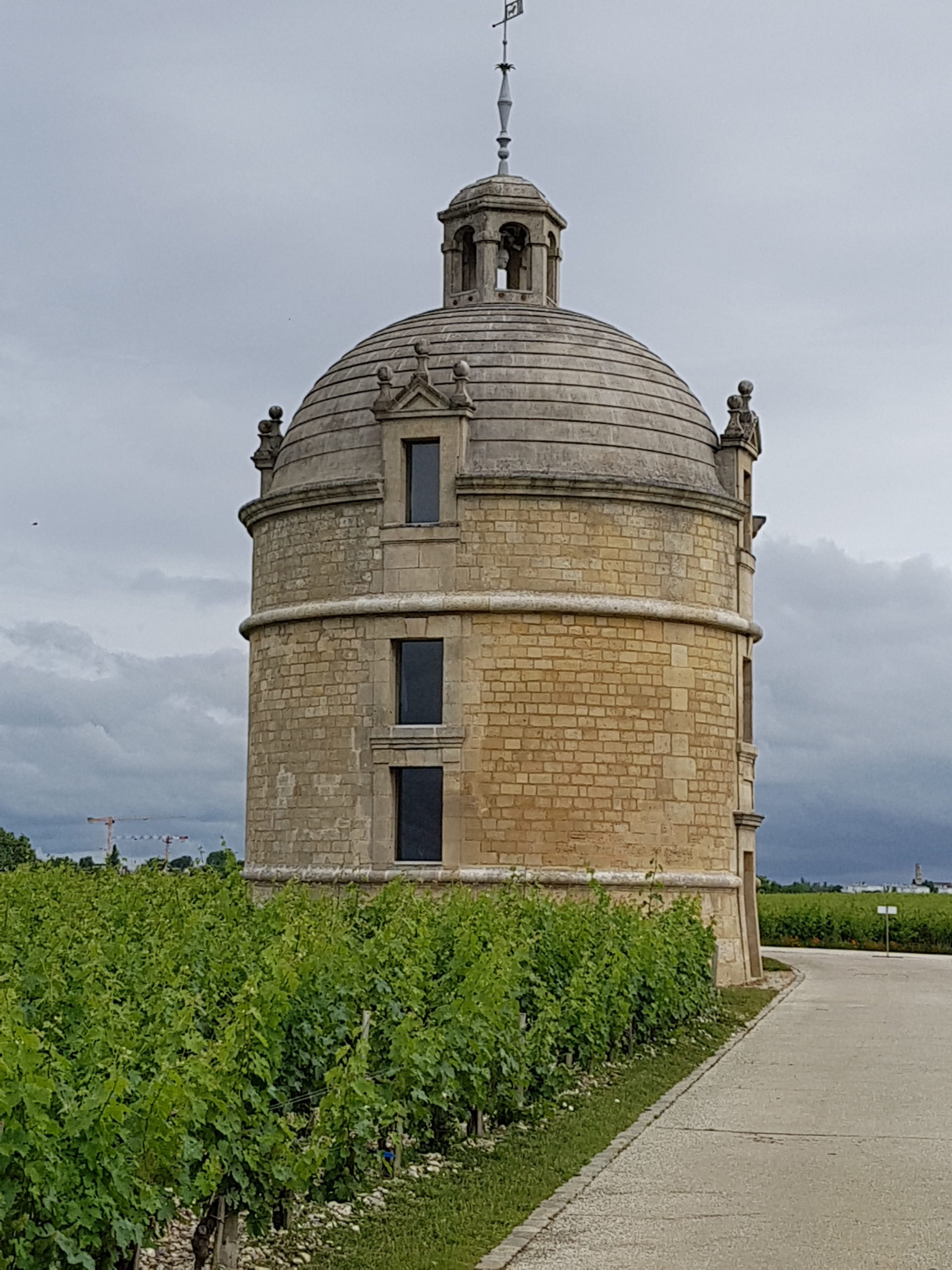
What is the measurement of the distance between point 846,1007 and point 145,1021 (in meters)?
15.2

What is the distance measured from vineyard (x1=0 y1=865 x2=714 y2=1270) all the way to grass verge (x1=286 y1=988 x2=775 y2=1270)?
0.99ft

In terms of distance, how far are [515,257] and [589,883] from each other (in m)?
11.9

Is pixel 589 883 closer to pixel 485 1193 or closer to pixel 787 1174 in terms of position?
pixel 787 1174

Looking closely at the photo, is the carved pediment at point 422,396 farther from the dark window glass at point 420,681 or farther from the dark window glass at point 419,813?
the dark window glass at point 419,813

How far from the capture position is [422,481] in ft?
80.7

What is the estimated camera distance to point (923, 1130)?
13070mm

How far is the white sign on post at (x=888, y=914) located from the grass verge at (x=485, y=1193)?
895 inches

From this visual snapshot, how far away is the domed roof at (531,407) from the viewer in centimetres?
2459

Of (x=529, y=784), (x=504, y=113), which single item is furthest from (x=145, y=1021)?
(x=504, y=113)

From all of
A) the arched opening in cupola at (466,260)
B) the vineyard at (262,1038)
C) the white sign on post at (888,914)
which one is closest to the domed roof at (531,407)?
the arched opening in cupola at (466,260)

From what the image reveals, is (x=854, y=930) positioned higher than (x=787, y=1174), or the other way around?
(x=854, y=930)

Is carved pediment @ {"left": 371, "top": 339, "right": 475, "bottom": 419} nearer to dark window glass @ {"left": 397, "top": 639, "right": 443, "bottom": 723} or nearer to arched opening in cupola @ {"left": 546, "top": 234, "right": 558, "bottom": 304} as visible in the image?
dark window glass @ {"left": 397, "top": 639, "right": 443, "bottom": 723}

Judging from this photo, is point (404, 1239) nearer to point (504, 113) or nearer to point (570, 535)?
point (570, 535)

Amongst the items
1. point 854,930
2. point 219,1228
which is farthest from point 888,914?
point 219,1228
